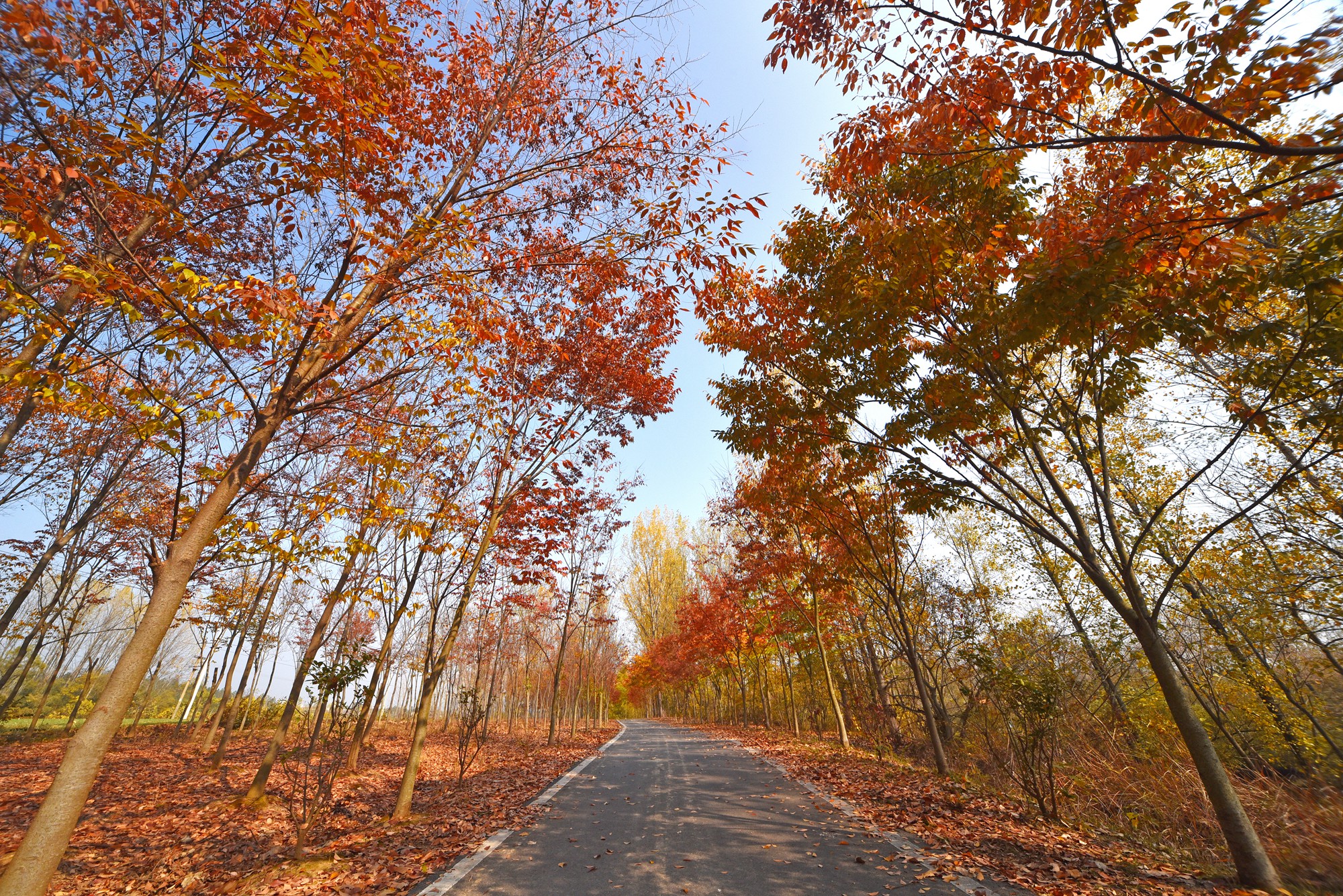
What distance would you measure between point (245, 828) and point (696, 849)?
5903mm

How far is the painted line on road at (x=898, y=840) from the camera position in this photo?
13.0 ft

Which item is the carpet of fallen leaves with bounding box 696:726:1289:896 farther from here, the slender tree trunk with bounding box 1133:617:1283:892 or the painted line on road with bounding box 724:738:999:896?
the slender tree trunk with bounding box 1133:617:1283:892

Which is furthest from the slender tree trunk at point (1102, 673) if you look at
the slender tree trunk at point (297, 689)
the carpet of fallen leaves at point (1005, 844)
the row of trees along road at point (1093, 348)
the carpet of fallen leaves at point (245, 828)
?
the slender tree trunk at point (297, 689)

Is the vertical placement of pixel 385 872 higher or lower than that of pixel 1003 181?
lower

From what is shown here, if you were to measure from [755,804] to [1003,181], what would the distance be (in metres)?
A: 8.53

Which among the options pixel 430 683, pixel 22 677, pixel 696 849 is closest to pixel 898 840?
pixel 696 849

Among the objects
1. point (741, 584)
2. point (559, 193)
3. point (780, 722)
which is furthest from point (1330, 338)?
point (780, 722)

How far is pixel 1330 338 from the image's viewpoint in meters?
3.72

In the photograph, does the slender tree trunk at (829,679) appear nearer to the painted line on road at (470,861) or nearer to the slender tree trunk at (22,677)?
the painted line on road at (470,861)

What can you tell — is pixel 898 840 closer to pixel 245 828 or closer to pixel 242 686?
pixel 245 828

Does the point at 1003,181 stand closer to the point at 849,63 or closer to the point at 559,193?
the point at 849,63

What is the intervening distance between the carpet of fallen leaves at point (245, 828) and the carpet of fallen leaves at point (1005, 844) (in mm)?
4674

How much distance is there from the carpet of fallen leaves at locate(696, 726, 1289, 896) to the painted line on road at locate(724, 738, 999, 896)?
0.30ft

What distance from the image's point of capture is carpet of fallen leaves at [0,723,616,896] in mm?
4559
